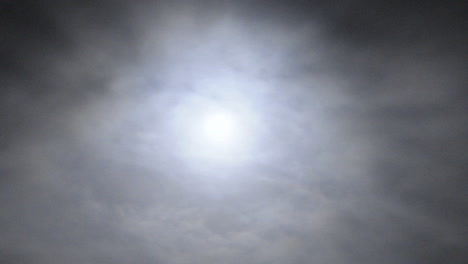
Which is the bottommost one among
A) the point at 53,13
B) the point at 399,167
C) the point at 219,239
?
the point at 219,239

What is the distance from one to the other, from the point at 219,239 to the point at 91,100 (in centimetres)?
180

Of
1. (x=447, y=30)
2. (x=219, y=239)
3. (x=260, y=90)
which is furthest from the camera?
(x=219, y=239)

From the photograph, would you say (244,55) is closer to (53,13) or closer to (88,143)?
(53,13)

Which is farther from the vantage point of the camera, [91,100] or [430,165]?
[430,165]

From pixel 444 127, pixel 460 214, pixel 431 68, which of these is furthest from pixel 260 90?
pixel 460 214

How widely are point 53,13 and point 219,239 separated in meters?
2.44

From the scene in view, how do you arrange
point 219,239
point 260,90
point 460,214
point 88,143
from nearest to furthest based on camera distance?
point 260,90
point 88,143
point 460,214
point 219,239

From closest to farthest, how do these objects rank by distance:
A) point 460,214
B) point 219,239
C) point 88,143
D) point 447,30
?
1. point 447,30
2. point 88,143
3. point 460,214
4. point 219,239

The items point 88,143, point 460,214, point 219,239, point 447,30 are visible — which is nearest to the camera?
point 447,30

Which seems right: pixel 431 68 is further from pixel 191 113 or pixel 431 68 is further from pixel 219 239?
pixel 219 239

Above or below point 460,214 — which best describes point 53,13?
above

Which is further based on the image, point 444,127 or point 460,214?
point 460,214

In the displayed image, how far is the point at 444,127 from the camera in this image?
3188 mm

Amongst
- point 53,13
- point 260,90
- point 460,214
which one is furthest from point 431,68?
point 53,13
